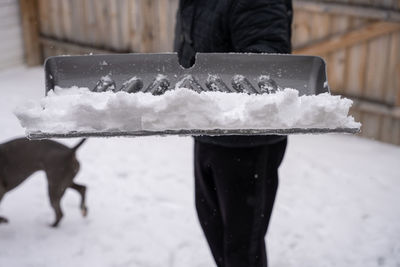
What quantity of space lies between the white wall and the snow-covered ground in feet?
7.79

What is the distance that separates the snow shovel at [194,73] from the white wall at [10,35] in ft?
19.0

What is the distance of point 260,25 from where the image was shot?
1.96m

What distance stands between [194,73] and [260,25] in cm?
31

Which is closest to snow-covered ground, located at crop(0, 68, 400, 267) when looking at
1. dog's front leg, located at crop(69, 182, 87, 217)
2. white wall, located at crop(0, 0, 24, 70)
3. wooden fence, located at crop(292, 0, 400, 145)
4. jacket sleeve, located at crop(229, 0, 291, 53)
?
dog's front leg, located at crop(69, 182, 87, 217)

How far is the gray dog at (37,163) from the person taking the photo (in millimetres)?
3614

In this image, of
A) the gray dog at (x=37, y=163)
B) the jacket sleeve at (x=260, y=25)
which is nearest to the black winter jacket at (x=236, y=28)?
the jacket sleeve at (x=260, y=25)

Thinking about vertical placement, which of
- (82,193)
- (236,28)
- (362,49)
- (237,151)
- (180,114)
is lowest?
(82,193)

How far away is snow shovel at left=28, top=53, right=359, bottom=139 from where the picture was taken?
1937 mm

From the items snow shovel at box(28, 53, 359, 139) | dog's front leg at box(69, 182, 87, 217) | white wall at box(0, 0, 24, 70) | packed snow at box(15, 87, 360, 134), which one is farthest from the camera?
white wall at box(0, 0, 24, 70)

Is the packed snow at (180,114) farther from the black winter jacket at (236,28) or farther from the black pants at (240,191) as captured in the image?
the black pants at (240,191)

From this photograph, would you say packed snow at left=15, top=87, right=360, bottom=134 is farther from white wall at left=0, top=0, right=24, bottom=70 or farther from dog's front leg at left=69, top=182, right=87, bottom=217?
white wall at left=0, top=0, right=24, bottom=70

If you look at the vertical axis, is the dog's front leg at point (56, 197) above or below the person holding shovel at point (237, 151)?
below

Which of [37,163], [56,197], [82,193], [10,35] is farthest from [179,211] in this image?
[10,35]

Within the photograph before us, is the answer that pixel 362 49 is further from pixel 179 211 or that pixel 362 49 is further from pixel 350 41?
pixel 179 211
